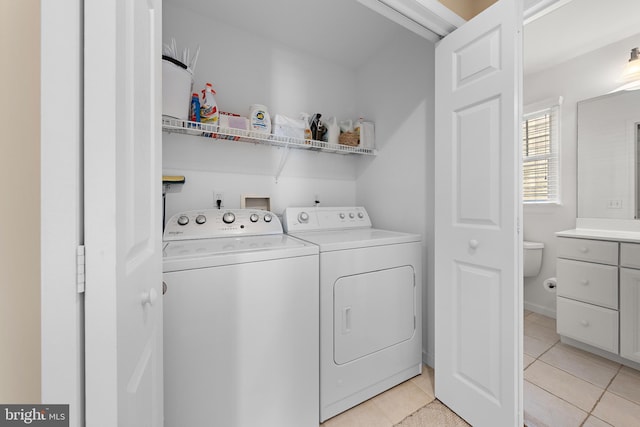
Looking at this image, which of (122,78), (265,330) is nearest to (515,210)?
(265,330)

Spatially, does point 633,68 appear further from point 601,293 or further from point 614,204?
point 601,293

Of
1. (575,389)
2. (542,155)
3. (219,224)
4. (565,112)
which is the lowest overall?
(575,389)

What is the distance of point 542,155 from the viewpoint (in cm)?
269

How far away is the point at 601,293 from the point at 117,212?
3.04 meters

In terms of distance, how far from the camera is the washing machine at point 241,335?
980 mm

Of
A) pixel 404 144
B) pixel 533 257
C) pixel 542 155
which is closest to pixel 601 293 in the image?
pixel 533 257

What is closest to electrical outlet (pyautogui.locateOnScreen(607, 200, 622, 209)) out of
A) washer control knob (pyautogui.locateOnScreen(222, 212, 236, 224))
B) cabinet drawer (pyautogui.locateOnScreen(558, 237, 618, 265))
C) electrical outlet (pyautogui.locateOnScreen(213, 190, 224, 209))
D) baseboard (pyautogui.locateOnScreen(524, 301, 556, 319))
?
cabinet drawer (pyautogui.locateOnScreen(558, 237, 618, 265))

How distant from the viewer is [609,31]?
2.05 meters

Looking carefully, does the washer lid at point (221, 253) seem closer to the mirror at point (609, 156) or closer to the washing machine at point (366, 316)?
the washing machine at point (366, 316)

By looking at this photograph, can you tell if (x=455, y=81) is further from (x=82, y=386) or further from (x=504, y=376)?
(x=82, y=386)

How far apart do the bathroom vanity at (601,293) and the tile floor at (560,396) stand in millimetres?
176

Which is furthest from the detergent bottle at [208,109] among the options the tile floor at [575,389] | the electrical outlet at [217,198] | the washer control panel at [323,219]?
the tile floor at [575,389]

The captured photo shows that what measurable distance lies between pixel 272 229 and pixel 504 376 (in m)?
1.51

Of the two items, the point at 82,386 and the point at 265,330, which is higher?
the point at 82,386
